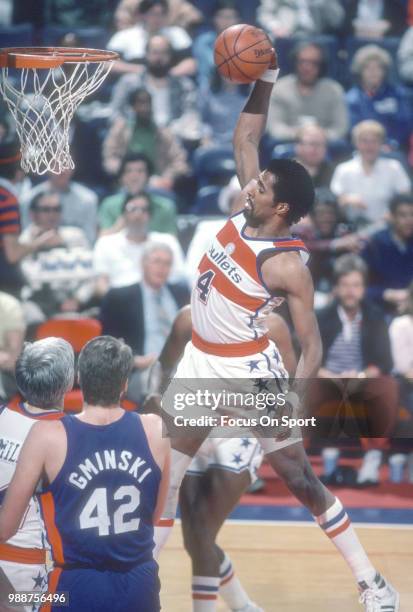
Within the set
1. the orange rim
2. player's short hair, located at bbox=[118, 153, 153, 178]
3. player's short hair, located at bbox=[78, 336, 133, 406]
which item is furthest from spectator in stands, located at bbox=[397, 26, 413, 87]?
player's short hair, located at bbox=[78, 336, 133, 406]

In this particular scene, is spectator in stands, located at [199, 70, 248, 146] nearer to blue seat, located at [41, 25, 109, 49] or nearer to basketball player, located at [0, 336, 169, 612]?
blue seat, located at [41, 25, 109, 49]

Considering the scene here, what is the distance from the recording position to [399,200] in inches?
333

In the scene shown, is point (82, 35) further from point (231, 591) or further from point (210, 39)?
point (231, 591)

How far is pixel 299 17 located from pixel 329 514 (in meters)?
6.36

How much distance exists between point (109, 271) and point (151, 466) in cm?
440

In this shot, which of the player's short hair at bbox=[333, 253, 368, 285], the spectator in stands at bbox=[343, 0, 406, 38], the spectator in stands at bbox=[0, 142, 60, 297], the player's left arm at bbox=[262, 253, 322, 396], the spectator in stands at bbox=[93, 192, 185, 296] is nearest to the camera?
the player's left arm at bbox=[262, 253, 322, 396]

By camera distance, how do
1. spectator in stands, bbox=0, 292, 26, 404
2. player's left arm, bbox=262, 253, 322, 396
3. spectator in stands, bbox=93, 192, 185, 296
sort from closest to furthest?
player's left arm, bbox=262, 253, 322, 396 < spectator in stands, bbox=0, 292, 26, 404 < spectator in stands, bbox=93, 192, 185, 296

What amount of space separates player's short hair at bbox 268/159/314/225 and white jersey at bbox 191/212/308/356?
15cm

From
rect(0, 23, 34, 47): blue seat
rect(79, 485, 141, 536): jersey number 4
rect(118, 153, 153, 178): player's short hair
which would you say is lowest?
rect(79, 485, 141, 536): jersey number 4

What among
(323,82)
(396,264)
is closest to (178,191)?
(323,82)

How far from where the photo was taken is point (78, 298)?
8.20 m

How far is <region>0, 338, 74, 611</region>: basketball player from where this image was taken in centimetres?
429

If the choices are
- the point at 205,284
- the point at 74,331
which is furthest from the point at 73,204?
the point at 205,284

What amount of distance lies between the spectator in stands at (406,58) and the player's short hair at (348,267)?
3006 mm
